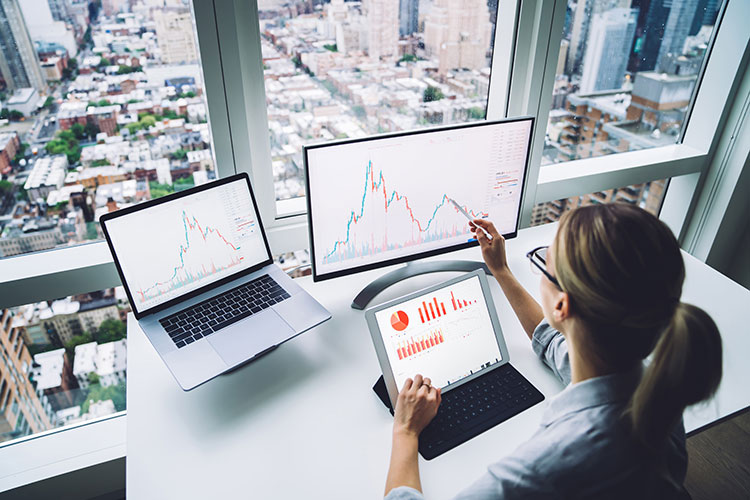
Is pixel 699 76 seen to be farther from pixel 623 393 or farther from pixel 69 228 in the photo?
pixel 69 228

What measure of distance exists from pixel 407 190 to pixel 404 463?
2.40 ft

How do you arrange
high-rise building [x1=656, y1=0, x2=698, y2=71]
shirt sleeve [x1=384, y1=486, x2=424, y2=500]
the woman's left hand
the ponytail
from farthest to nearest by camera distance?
high-rise building [x1=656, y1=0, x2=698, y2=71] < the woman's left hand < shirt sleeve [x1=384, y1=486, x2=424, y2=500] < the ponytail

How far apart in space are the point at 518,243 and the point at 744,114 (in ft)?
3.90

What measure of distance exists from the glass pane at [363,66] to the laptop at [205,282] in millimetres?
340

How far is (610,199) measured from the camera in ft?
7.54

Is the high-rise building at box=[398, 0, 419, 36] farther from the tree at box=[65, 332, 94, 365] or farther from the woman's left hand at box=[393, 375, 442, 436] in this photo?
the tree at box=[65, 332, 94, 365]

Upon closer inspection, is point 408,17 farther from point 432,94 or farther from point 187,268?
point 187,268

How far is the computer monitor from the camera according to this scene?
1.31 meters

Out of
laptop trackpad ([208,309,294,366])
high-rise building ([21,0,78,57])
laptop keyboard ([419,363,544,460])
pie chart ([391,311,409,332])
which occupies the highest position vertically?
high-rise building ([21,0,78,57])

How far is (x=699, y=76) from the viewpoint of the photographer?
2.16 metres

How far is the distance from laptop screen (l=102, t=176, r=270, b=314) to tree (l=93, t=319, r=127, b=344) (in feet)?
1.54

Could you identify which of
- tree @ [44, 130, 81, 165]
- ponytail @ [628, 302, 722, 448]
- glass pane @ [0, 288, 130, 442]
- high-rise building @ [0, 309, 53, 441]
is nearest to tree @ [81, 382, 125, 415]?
glass pane @ [0, 288, 130, 442]

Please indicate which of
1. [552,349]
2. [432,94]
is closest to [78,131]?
[432,94]

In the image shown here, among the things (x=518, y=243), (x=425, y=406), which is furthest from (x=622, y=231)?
(x=518, y=243)
